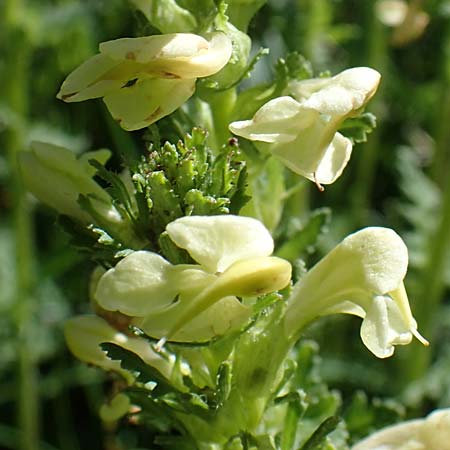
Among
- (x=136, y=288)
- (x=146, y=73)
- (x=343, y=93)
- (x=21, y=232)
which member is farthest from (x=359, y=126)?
(x=21, y=232)

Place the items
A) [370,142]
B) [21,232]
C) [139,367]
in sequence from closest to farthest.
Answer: [139,367] < [21,232] < [370,142]

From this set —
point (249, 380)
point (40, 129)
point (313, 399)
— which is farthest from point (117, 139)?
point (249, 380)

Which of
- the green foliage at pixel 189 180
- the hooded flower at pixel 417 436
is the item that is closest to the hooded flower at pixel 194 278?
the green foliage at pixel 189 180

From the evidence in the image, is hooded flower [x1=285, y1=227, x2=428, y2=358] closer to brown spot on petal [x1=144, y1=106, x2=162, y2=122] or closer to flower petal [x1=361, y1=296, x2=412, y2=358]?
flower petal [x1=361, y1=296, x2=412, y2=358]

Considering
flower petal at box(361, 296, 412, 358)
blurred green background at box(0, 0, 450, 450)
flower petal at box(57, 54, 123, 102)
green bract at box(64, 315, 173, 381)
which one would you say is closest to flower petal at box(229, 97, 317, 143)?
flower petal at box(57, 54, 123, 102)

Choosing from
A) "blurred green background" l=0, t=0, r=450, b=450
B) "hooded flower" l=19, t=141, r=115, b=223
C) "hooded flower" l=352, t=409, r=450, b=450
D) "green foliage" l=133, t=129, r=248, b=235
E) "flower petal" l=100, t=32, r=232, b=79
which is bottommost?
"blurred green background" l=0, t=0, r=450, b=450

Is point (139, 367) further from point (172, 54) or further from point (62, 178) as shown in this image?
point (172, 54)

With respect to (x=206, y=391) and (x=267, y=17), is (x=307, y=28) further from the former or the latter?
(x=206, y=391)

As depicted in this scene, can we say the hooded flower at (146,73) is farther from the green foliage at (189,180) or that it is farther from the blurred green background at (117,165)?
the blurred green background at (117,165)
